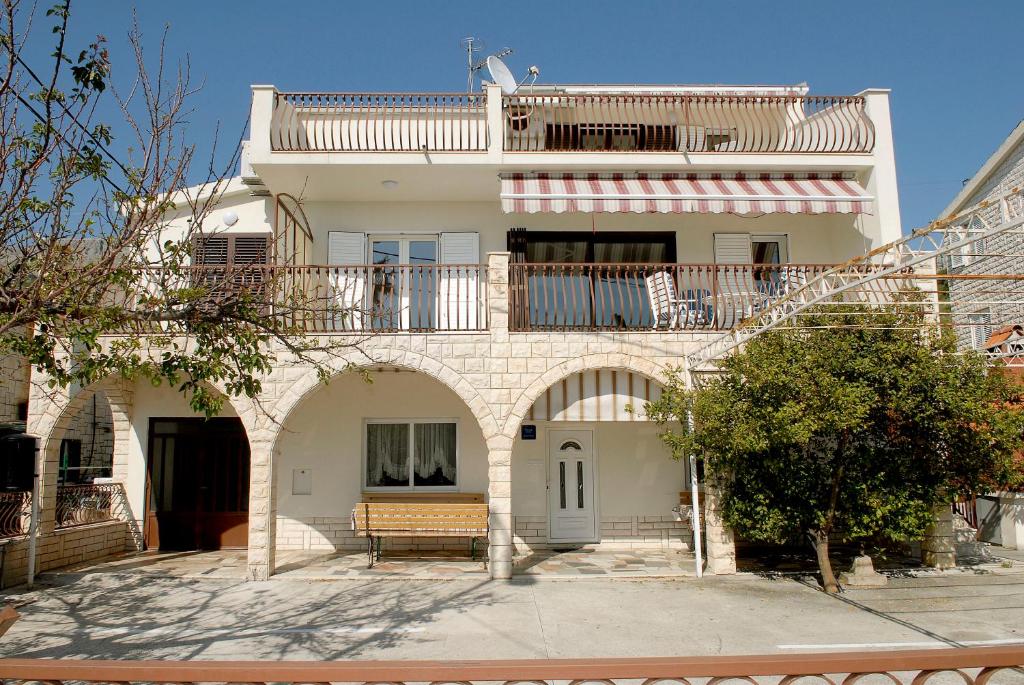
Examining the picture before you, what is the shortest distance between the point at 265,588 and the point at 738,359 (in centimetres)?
688

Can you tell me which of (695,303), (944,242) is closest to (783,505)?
(695,303)

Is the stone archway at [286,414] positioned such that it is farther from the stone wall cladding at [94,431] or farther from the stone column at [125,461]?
the stone wall cladding at [94,431]

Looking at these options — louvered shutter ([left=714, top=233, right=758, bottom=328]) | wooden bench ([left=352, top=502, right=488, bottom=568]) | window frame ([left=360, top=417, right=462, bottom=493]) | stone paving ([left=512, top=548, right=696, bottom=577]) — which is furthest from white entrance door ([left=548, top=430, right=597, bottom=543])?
louvered shutter ([left=714, top=233, right=758, bottom=328])

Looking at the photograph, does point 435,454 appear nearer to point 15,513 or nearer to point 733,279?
point 733,279

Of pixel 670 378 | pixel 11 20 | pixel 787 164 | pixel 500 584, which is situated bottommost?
pixel 500 584

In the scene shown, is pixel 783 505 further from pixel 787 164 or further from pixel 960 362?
pixel 787 164

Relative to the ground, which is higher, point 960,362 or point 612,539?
point 960,362

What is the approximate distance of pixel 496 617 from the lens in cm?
795

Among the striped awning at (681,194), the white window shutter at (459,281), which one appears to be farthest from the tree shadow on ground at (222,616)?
the striped awning at (681,194)

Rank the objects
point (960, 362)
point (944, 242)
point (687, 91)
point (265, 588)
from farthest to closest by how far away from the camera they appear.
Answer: point (687, 91) < point (265, 588) < point (960, 362) < point (944, 242)

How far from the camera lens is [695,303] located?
11.5m

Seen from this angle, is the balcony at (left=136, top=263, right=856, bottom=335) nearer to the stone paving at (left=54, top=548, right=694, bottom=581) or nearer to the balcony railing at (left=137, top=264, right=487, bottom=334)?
the balcony railing at (left=137, top=264, right=487, bottom=334)

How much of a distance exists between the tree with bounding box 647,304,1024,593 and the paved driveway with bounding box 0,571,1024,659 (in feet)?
3.43

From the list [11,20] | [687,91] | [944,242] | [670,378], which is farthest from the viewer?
[687,91]
